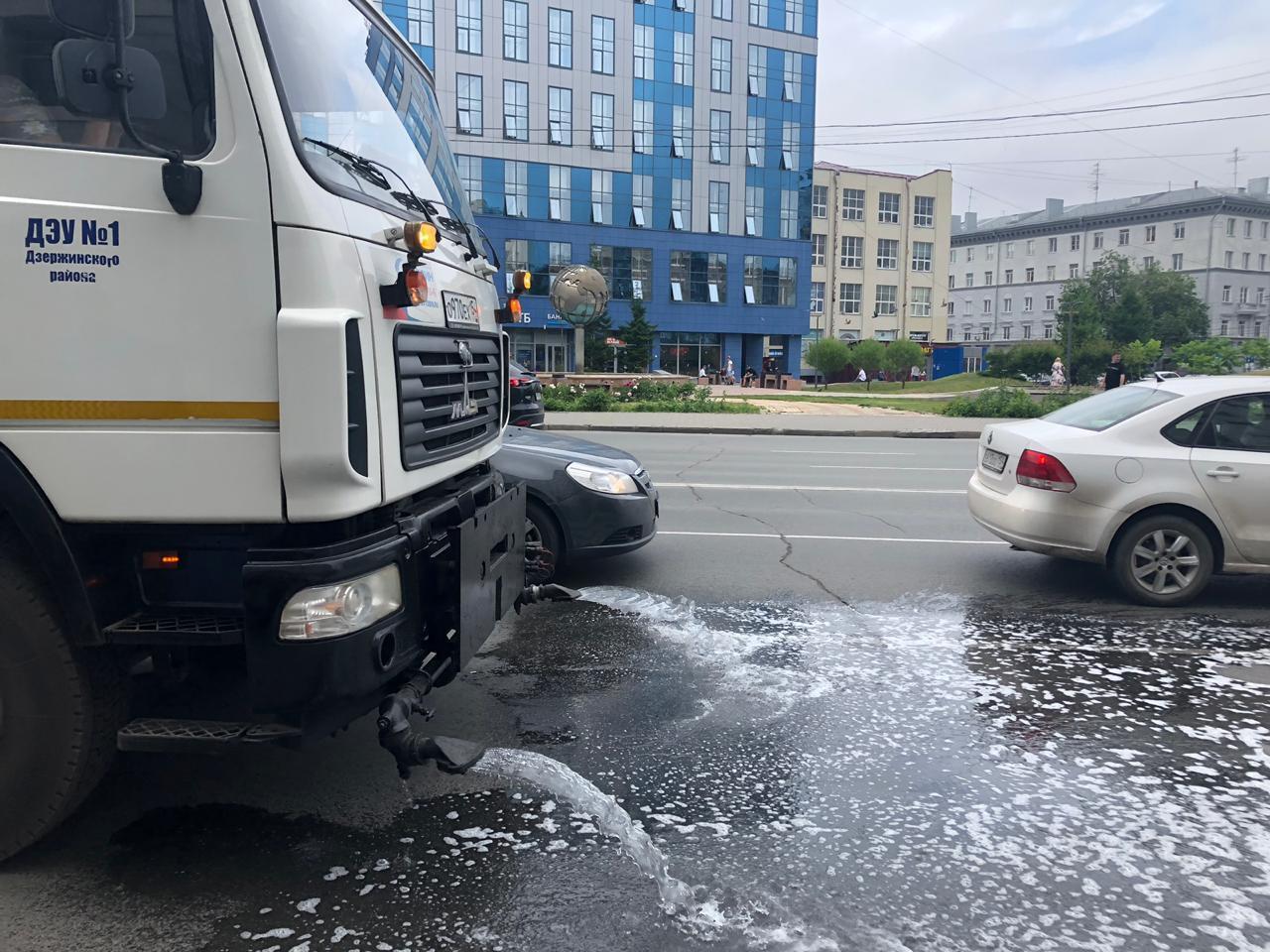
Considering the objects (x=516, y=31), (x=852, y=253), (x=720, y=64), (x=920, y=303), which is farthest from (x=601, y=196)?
(x=920, y=303)

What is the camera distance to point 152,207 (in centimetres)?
299

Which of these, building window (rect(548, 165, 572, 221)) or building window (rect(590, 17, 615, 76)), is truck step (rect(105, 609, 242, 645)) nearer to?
building window (rect(548, 165, 572, 221))

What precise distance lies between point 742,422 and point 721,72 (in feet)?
145

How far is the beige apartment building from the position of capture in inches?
3246

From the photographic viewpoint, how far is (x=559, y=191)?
59.1 metres

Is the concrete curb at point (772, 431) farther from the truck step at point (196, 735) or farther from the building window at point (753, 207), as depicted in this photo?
the building window at point (753, 207)

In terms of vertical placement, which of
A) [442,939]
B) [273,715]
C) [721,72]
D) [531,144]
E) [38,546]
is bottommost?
[442,939]

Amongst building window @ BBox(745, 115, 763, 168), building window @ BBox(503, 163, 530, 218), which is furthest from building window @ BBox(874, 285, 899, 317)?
building window @ BBox(503, 163, 530, 218)

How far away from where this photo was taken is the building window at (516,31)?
5634cm

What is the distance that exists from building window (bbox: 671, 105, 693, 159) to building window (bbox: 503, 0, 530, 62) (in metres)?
9.64

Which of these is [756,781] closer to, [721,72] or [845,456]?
[845,456]

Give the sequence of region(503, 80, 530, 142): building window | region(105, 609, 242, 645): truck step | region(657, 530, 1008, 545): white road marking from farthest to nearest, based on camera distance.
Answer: region(503, 80, 530, 142): building window → region(657, 530, 1008, 545): white road marking → region(105, 609, 242, 645): truck step

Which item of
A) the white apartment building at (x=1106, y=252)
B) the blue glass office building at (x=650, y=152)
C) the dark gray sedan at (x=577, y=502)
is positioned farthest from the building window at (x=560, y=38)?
the dark gray sedan at (x=577, y=502)

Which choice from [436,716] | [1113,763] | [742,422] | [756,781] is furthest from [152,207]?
[742,422]
